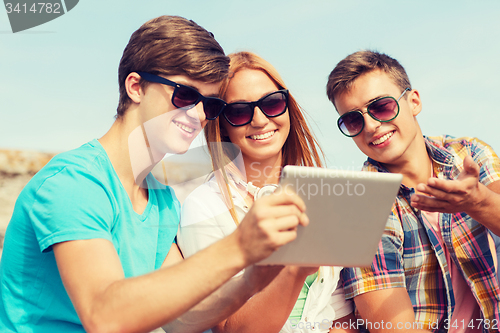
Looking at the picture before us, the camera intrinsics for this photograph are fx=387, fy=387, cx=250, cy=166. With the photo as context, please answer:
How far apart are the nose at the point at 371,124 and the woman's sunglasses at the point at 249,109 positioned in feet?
2.15

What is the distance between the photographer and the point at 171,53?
208 cm

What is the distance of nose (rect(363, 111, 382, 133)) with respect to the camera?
2775 mm

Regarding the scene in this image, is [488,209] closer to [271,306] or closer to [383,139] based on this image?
[383,139]

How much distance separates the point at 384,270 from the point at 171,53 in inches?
72.6

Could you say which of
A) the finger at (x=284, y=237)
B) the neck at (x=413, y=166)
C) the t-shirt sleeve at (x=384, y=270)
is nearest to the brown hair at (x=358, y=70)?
the neck at (x=413, y=166)

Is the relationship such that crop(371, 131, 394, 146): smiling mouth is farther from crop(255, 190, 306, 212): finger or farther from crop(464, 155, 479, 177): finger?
crop(255, 190, 306, 212): finger

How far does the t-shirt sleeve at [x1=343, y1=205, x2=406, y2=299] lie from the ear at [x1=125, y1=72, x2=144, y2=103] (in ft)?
5.53

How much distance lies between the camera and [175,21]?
2176 millimetres

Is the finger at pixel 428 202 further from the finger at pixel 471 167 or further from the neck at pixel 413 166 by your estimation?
the neck at pixel 413 166

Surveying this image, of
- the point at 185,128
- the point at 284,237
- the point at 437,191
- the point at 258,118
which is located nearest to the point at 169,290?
the point at 284,237

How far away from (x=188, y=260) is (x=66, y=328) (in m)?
0.81

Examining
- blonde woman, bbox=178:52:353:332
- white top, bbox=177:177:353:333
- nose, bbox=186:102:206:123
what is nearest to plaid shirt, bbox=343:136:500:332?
white top, bbox=177:177:353:333

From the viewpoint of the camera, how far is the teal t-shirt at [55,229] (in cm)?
154

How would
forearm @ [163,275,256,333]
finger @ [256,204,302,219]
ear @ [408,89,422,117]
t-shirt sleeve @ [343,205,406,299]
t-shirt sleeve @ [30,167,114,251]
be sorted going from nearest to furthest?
finger @ [256,204,302,219]
t-shirt sleeve @ [30,167,114,251]
forearm @ [163,275,256,333]
t-shirt sleeve @ [343,205,406,299]
ear @ [408,89,422,117]
